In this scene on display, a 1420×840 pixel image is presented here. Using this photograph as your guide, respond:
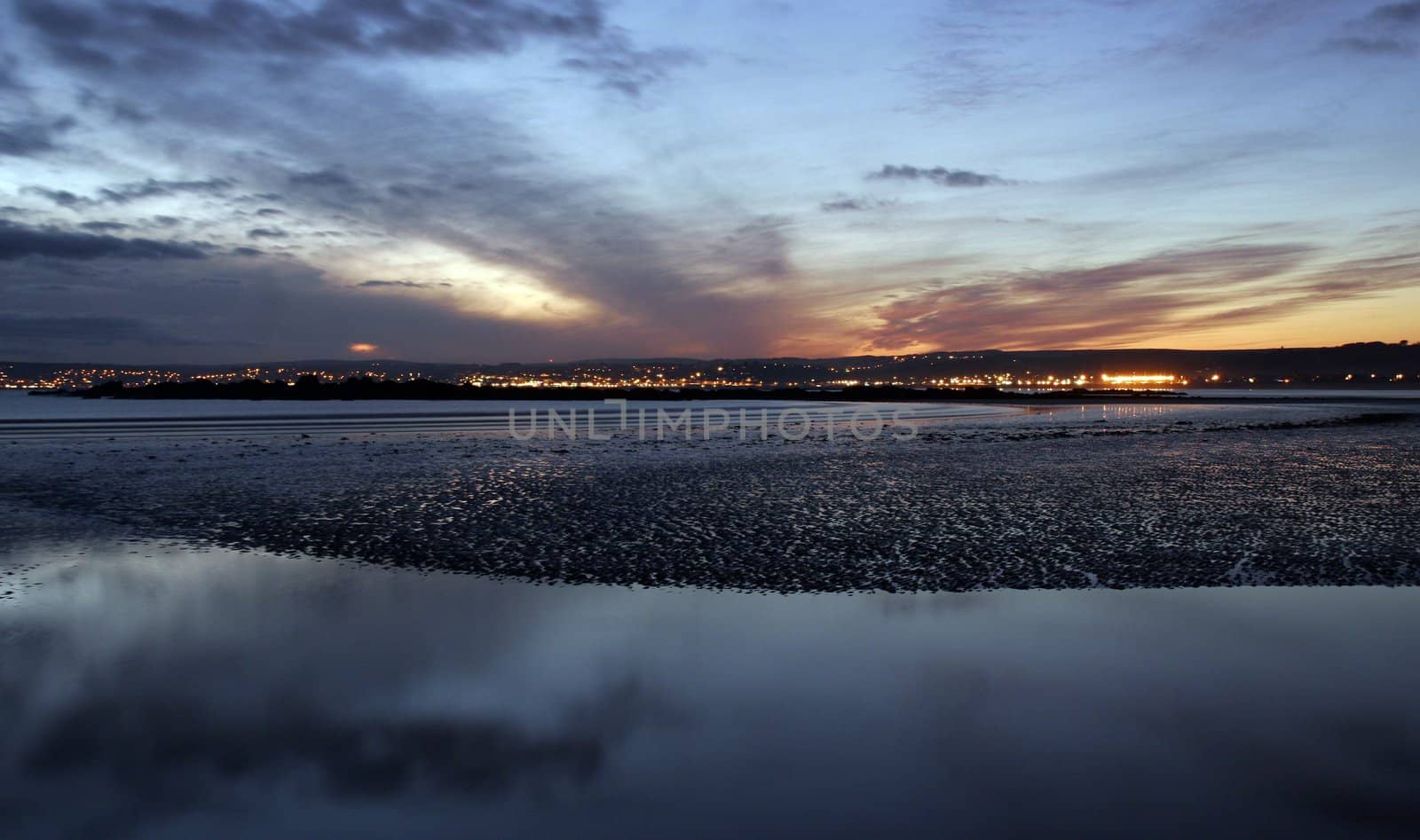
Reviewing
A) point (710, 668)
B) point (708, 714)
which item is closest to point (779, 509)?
point (710, 668)

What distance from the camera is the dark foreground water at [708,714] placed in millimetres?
4480

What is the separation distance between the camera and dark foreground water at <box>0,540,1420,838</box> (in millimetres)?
4480

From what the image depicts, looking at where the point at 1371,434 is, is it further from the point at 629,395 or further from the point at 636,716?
the point at 629,395

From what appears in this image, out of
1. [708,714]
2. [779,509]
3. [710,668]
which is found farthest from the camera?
[779,509]

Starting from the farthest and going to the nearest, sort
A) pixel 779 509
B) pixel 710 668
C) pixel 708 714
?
pixel 779 509 → pixel 710 668 → pixel 708 714

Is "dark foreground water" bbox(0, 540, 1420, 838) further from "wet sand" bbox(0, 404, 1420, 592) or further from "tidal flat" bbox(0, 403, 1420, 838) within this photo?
"wet sand" bbox(0, 404, 1420, 592)

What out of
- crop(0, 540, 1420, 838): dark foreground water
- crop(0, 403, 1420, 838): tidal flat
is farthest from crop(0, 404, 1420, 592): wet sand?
crop(0, 540, 1420, 838): dark foreground water

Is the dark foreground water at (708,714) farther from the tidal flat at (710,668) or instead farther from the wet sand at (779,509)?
the wet sand at (779,509)

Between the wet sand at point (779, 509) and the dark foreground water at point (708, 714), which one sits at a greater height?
the wet sand at point (779, 509)

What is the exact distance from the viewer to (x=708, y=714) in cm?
566

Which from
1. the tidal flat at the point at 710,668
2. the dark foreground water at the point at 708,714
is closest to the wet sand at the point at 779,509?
the tidal flat at the point at 710,668

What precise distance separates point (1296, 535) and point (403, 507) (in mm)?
13328

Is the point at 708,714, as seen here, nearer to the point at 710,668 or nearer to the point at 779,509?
the point at 710,668

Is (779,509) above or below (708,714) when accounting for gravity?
above
